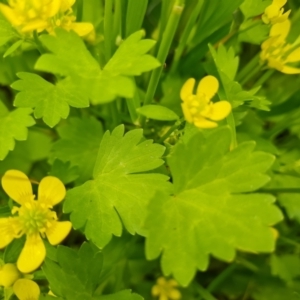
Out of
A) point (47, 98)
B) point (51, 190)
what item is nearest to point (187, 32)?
point (47, 98)

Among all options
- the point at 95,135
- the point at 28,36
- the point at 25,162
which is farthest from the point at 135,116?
the point at 25,162

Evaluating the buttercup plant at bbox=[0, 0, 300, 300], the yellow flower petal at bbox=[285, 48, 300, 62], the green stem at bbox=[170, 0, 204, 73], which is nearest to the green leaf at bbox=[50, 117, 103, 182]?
the buttercup plant at bbox=[0, 0, 300, 300]

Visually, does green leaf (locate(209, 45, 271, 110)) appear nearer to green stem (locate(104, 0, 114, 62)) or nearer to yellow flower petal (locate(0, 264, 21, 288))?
green stem (locate(104, 0, 114, 62))

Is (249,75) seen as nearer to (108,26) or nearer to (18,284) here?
(108,26)

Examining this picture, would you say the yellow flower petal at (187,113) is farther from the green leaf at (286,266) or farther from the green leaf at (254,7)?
the green leaf at (286,266)

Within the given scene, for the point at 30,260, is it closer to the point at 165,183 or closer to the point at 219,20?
the point at 165,183

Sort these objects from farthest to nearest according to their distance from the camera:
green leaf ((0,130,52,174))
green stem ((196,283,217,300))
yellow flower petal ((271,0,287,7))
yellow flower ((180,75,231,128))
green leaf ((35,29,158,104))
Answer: green leaf ((0,130,52,174))
green stem ((196,283,217,300))
yellow flower petal ((271,0,287,7))
yellow flower ((180,75,231,128))
green leaf ((35,29,158,104))

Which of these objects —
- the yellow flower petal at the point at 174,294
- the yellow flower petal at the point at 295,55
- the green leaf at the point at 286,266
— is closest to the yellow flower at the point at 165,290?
the yellow flower petal at the point at 174,294
